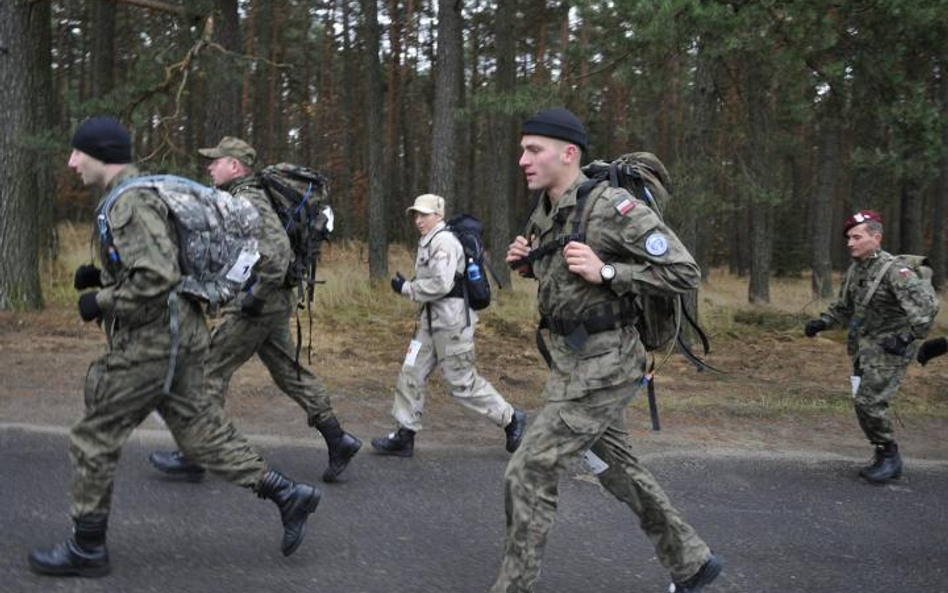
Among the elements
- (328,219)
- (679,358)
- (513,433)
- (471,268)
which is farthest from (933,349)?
(679,358)

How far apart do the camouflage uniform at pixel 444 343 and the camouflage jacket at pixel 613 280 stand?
2201 millimetres

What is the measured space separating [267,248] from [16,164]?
759 centimetres

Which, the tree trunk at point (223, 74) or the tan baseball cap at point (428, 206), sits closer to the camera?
the tan baseball cap at point (428, 206)

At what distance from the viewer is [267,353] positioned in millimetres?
5305

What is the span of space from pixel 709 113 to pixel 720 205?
4.26ft

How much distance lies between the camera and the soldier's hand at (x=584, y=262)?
10.8 feet

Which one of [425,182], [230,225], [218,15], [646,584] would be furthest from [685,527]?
[425,182]

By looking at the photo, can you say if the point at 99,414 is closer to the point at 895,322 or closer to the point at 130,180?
the point at 130,180

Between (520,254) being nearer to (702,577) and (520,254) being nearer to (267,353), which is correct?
(702,577)

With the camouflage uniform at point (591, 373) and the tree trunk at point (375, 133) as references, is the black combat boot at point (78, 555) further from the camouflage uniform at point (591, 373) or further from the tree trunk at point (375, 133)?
the tree trunk at point (375, 133)

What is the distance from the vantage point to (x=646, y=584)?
3.95 metres

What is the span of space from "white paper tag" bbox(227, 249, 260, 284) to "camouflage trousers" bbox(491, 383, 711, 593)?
1502 millimetres

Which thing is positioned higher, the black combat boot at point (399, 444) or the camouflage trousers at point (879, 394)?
the camouflage trousers at point (879, 394)

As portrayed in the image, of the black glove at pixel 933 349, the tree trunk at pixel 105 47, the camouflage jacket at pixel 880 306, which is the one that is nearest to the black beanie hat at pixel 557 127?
the camouflage jacket at pixel 880 306
